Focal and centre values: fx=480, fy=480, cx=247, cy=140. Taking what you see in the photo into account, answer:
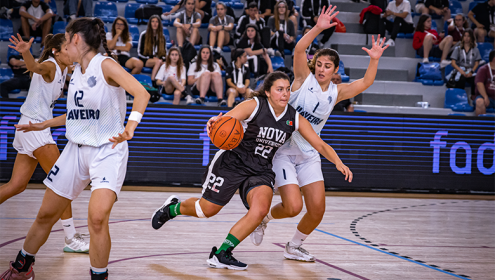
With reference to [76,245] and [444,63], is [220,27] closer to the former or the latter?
[444,63]

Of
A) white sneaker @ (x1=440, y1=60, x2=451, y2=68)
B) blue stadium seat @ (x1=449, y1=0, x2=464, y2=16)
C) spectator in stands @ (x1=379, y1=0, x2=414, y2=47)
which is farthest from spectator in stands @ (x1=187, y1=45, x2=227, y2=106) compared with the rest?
blue stadium seat @ (x1=449, y1=0, x2=464, y2=16)

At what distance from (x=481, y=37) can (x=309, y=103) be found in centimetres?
1039

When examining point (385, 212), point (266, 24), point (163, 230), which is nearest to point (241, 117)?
point (163, 230)

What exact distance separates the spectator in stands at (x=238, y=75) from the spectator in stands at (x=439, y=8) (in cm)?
594

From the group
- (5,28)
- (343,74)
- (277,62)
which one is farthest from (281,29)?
(5,28)

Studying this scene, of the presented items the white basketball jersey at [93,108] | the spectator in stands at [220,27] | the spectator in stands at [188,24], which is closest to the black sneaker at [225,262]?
the white basketball jersey at [93,108]

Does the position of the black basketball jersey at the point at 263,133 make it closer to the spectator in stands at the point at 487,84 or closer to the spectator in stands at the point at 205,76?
the spectator in stands at the point at 205,76

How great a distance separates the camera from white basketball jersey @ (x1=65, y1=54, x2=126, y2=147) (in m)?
3.09

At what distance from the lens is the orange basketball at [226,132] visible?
3.79m

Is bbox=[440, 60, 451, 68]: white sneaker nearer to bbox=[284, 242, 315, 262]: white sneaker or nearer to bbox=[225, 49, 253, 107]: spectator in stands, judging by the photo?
bbox=[225, 49, 253, 107]: spectator in stands

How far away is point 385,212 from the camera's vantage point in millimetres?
7355

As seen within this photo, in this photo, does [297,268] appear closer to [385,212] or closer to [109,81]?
[109,81]

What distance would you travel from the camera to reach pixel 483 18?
42.5ft

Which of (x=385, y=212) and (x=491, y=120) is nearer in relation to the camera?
(x=385, y=212)
